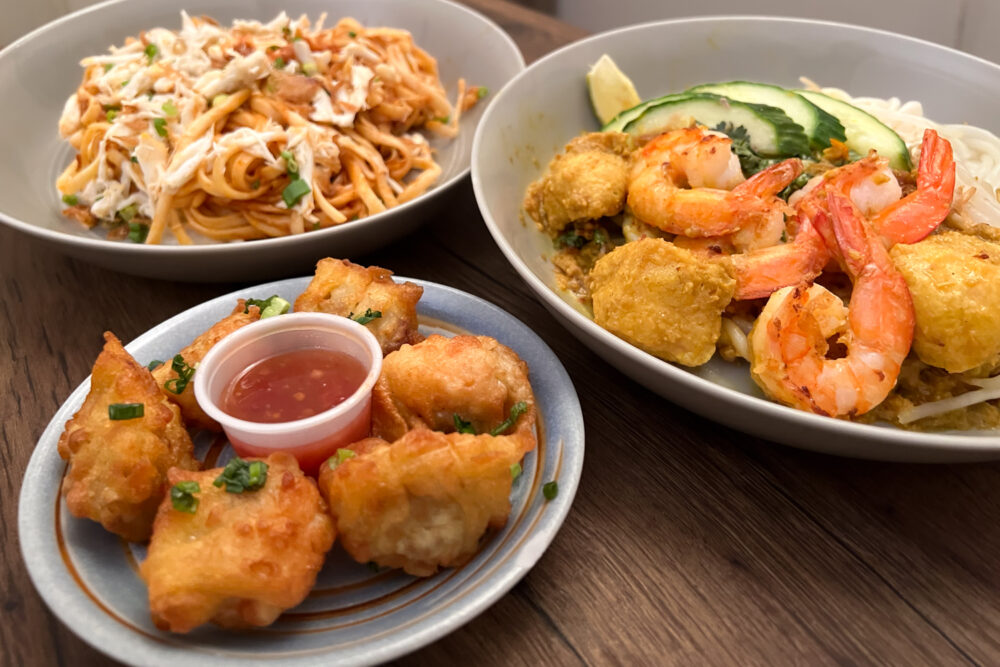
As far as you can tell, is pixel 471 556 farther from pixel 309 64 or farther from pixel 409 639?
pixel 309 64

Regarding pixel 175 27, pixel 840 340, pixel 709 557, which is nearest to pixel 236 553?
pixel 709 557

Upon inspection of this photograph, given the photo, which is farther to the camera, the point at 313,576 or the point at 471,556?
the point at 471,556

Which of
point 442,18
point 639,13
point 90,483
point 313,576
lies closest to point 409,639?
point 313,576

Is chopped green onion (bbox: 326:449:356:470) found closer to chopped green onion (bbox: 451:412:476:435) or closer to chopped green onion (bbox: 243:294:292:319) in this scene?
chopped green onion (bbox: 451:412:476:435)

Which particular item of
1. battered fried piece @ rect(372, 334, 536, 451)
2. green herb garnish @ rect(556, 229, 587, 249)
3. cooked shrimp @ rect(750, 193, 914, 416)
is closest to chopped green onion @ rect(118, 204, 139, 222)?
battered fried piece @ rect(372, 334, 536, 451)

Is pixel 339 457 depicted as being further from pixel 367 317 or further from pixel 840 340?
pixel 840 340
